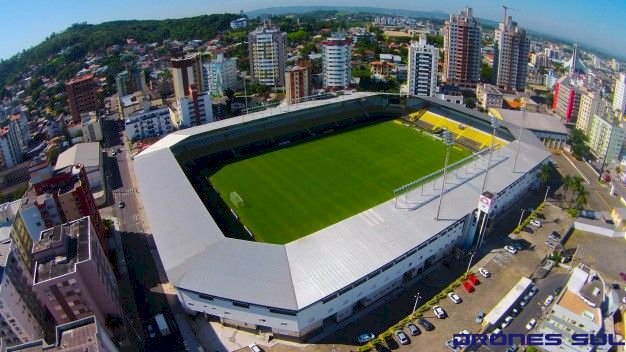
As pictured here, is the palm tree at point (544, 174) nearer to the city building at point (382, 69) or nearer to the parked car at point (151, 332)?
the parked car at point (151, 332)

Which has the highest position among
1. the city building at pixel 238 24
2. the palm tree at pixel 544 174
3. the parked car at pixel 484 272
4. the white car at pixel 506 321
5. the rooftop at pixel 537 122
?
the city building at pixel 238 24

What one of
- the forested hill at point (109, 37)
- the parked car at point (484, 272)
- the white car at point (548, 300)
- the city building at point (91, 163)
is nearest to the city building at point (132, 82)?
the city building at point (91, 163)

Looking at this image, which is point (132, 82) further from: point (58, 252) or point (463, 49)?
point (463, 49)

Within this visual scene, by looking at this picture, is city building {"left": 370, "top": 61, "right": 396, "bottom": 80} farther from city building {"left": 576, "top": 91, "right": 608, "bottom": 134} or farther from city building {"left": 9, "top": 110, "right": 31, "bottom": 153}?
city building {"left": 9, "top": 110, "right": 31, "bottom": 153}

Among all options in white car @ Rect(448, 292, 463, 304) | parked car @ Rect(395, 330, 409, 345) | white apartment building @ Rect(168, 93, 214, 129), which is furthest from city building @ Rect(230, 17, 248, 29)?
parked car @ Rect(395, 330, 409, 345)

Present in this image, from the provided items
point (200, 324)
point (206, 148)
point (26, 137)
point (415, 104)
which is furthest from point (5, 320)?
point (415, 104)

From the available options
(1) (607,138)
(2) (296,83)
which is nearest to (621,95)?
(1) (607,138)
